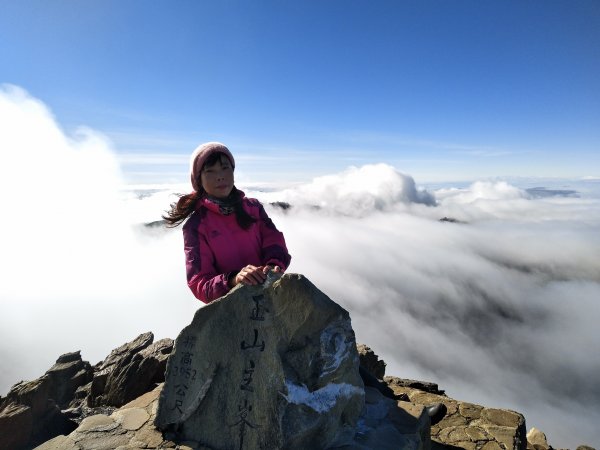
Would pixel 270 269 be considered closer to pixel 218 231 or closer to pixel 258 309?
pixel 258 309

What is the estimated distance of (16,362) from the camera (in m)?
121

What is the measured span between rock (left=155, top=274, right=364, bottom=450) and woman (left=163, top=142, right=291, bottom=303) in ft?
0.97

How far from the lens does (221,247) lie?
4062mm

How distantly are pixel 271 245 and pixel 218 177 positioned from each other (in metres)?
1.07

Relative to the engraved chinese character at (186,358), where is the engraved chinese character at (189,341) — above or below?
above

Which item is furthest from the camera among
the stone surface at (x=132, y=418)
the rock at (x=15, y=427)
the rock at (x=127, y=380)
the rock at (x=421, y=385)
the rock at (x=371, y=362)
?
the rock at (x=371, y=362)

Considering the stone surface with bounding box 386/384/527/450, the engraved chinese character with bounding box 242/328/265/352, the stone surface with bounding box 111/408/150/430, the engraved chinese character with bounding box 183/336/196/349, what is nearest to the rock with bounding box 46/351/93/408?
the stone surface with bounding box 111/408/150/430

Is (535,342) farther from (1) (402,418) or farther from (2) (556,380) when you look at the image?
(1) (402,418)

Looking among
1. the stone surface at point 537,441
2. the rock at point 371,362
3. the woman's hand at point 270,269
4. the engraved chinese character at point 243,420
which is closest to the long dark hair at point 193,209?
the woman's hand at point 270,269

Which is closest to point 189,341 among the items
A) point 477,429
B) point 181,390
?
point 181,390

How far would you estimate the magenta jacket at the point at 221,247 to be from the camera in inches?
155

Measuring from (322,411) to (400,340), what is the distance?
17673cm

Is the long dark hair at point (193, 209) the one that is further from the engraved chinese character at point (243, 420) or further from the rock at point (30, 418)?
the rock at point (30, 418)

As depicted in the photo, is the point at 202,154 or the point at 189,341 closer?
the point at 202,154
